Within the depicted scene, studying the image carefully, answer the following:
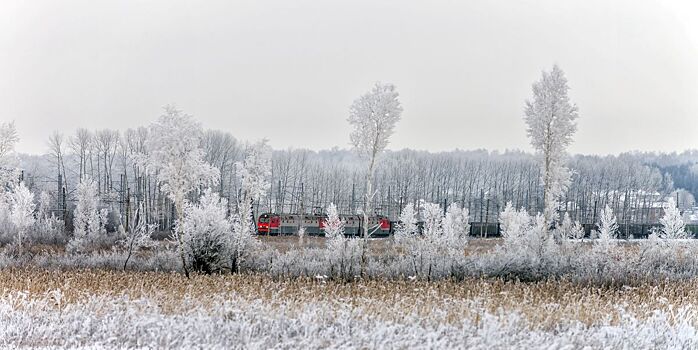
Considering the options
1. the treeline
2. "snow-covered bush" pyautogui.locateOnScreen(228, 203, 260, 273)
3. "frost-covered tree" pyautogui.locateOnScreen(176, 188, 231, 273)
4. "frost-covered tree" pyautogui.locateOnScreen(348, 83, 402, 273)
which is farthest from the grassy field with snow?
the treeline

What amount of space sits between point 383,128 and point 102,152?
67.0 m

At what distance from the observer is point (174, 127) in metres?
17.6

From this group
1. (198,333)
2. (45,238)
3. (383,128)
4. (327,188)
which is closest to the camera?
(198,333)

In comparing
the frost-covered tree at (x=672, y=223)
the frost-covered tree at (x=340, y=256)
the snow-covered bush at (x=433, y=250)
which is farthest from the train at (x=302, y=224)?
the frost-covered tree at (x=672, y=223)

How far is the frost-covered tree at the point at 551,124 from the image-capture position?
85.9 feet

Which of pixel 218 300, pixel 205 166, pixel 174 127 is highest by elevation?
pixel 174 127

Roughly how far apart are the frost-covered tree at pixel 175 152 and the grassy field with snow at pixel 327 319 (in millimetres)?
6427

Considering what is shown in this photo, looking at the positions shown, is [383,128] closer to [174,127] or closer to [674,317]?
[174,127]

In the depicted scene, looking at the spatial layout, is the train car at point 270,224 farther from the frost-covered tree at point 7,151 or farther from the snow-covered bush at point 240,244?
the snow-covered bush at point 240,244

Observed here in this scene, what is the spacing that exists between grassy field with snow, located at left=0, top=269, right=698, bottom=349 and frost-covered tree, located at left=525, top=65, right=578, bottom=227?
50.0 feet

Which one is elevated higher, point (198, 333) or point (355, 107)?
point (355, 107)

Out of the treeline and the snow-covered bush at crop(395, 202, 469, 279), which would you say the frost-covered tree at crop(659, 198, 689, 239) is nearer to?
the snow-covered bush at crop(395, 202, 469, 279)

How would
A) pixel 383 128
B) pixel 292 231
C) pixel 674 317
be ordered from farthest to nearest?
pixel 292 231
pixel 383 128
pixel 674 317

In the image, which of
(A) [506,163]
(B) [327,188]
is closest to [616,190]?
(A) [506,163]
